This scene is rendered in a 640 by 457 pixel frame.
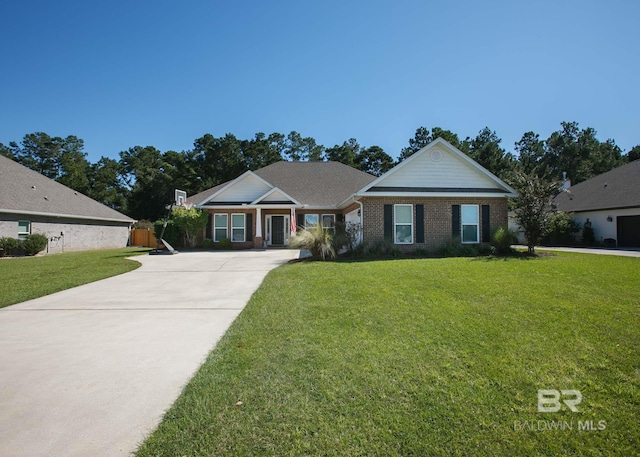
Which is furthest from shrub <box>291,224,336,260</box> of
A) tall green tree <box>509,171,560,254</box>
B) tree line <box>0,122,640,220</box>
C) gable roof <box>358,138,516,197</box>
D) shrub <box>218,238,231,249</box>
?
tree line <box>0,122,640,220</box>

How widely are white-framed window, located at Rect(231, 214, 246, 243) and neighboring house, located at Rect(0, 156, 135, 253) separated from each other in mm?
11698

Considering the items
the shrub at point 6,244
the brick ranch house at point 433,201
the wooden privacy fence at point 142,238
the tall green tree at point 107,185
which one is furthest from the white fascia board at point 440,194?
the tall green tree at point 107,185

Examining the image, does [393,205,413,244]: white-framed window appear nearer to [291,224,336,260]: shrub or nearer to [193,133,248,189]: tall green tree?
[291,224,336,260]: shrub

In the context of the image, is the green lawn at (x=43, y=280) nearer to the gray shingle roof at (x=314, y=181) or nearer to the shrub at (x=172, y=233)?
the shrub at (x=172, y=233)

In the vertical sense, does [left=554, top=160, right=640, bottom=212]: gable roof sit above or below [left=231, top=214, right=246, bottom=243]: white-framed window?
above

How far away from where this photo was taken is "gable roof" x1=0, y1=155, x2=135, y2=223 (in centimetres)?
1953

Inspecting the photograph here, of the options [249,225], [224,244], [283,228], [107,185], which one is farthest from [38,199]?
[107,185]

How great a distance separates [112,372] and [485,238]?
15.6 metres

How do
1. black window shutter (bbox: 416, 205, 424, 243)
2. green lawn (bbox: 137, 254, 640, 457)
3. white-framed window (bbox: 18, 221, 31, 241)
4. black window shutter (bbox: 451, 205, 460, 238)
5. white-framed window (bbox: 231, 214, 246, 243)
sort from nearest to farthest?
green lawn (bbox: 137, 254, 640, 457), black window shutter (bbox: 416, 205, 424, 243), black window shutter (bbox: 451, 205, 460, 238), white-framed window (bbox: 18, 221, 31, 241), white-framed window (bbox: 231, 214, 246, 243)

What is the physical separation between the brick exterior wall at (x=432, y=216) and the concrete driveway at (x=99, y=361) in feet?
27.4

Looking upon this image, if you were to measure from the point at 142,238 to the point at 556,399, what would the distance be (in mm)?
32746

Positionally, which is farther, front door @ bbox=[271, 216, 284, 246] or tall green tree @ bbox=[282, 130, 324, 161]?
tall green tree @ bbox=[282, 130, 324, 161]

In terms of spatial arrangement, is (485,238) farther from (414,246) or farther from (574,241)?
(574,241)

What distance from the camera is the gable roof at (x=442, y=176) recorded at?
1516cm
